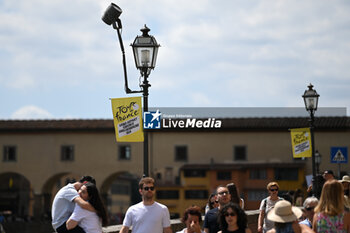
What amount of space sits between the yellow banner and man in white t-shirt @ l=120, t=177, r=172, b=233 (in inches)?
480

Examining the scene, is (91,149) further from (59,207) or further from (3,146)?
(59,207)

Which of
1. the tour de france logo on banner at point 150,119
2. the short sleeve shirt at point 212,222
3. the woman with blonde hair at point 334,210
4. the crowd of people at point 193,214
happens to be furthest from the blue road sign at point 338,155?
the woman with blonde hair at point 334,210

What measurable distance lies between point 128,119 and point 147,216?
11.1 feet

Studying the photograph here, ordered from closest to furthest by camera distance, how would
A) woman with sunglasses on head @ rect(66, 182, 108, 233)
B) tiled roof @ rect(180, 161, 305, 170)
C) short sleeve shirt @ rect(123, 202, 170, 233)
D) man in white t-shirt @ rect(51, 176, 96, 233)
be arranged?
short sleeve shirt @ rect(123, 202, 170, 233)
woman with sunglasses on head @ rect(66, 182, 108, 233)
man in white t-shirt @ rect(51, 176, 96, 233)
tiled roof @ rect(180, 161, 305, 170)

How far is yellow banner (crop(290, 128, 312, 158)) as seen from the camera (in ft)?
61.6

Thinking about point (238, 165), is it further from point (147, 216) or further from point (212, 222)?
point (147, 216)

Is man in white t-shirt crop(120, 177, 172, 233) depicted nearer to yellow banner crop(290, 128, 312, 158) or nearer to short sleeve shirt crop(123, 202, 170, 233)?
short sleeve shirt crop(123, 202, 170, 233)

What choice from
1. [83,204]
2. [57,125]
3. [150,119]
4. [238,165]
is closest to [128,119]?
[150,119]

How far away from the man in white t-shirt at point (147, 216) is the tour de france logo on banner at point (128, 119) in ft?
9.74

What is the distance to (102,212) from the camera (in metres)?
7.34

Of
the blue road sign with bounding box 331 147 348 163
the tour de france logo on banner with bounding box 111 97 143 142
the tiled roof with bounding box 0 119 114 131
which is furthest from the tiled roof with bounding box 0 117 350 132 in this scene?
the tour de france logo on banner with bounding box 111 97 143 142

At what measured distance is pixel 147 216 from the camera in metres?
7.04

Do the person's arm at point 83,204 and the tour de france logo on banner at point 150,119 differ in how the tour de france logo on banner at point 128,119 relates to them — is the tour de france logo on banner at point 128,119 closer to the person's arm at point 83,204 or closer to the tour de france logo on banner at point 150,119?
the tour de france logo on banner at point 150,119

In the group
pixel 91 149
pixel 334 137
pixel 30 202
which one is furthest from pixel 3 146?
pixel 334 137
